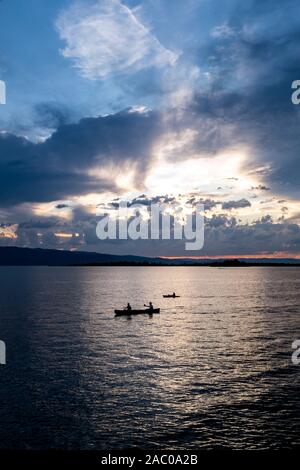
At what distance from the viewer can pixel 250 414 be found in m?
39.1

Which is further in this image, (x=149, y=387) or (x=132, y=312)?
(x=132, y=312)

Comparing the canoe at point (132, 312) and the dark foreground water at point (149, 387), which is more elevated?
the dark foreground water at point (149, 387)

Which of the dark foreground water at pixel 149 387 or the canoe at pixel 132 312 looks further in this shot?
the canoe at pixel 132 312

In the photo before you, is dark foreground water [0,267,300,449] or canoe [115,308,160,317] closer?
dark foreground water [0,267,300,449]

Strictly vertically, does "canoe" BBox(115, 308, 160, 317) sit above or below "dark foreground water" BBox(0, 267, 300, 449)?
below

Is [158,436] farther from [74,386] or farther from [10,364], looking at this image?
[10,364]

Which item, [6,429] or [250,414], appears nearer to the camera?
[6,429]

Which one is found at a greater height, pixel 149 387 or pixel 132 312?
pixel 149 387

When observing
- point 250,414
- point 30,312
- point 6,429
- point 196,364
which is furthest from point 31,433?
point 30,312

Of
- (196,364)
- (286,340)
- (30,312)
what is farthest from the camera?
(30,312)

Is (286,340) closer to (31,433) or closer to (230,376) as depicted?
(230,376)
